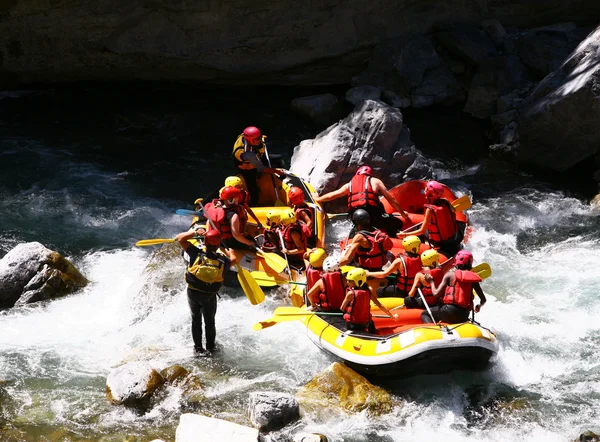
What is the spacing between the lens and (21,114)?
42.1 ft

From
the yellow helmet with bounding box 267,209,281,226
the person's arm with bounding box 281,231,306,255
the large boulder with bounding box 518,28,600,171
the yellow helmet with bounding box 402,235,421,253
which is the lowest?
the person's arm with bounding box 281,231,306,255

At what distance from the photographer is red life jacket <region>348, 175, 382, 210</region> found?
334 inches

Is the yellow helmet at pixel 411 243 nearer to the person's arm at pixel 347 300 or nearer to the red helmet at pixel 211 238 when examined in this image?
the person's arm at pixel 347 300

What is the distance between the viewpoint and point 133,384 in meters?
6.40

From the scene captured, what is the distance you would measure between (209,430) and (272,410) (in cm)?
53

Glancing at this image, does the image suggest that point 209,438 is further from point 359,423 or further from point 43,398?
point 43,398

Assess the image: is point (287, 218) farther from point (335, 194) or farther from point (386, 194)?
point (386, 194)

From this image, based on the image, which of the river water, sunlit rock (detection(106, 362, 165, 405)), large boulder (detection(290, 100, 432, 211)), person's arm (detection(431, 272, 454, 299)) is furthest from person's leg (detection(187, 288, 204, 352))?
large boulder (detection(290, 100, 432, 211))

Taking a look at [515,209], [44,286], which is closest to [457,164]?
[515,209]

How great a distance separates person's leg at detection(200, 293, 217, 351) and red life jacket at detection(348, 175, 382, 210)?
2212 mm

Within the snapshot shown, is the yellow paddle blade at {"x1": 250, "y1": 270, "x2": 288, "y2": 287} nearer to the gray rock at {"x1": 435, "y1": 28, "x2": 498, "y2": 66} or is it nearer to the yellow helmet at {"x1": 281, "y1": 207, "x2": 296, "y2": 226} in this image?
the yellow helmet at {"x1": 281, "y1": 207, "x2": 296, "y2": 226}

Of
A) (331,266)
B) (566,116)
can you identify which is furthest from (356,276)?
(566,116)

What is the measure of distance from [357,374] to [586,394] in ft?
6.23

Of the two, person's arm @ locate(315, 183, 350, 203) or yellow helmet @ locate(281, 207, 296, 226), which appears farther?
person's arm @ locate(315, 183, 350, 203)
